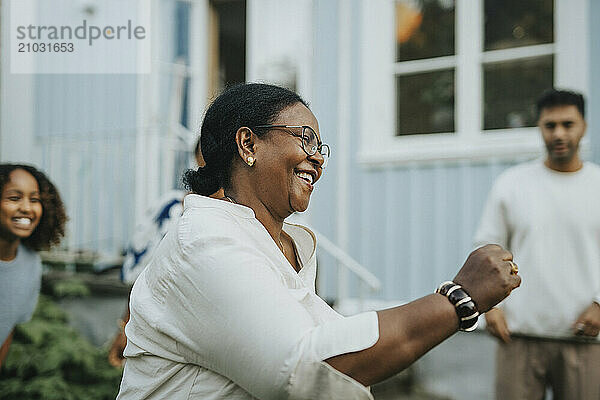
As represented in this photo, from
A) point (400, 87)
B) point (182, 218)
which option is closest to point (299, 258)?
point (182, 218)

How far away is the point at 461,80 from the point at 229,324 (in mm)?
5117

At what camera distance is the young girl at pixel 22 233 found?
3410mm

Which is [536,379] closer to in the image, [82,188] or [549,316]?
[549,316]

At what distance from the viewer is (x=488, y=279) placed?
1.59 metres

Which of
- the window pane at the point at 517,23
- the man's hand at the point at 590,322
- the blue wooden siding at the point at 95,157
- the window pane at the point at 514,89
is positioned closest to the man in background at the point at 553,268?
the man's hand at the point at 590,322

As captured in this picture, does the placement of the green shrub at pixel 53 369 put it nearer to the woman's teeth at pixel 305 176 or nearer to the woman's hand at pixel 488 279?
the woman's teeth at pixel 305 176

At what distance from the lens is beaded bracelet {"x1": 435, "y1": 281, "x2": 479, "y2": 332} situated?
155 centimetres

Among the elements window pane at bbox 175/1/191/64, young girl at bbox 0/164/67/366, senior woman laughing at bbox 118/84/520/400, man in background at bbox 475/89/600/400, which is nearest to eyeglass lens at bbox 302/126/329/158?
senior woman laughing at bbox 118/84/520/400

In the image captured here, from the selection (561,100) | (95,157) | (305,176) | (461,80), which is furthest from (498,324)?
(95,157)

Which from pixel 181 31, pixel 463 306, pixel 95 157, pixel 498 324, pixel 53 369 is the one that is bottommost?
pixel 53 369

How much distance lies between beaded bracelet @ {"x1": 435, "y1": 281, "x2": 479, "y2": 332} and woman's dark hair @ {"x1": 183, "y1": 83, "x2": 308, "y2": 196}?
680 millimetres

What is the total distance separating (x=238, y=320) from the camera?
151cm

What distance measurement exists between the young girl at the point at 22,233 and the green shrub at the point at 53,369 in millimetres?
2076

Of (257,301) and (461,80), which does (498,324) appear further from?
(461,80)
